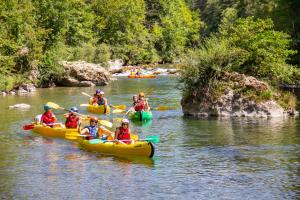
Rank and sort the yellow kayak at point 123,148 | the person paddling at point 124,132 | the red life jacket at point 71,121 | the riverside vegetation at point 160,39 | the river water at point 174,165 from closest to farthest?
the river water at point 174,165 < the yellow kayak at point 123,148 < the person paddling at point 124,132 < the red life jacket at point 71,121 < the riverside vegetation at point 160,39

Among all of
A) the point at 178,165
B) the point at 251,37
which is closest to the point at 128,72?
the point at 251,37

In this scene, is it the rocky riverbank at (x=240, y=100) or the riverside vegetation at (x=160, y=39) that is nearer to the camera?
the rocky riverbank at (x=240, y=100)

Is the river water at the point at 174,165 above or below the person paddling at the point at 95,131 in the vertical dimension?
below

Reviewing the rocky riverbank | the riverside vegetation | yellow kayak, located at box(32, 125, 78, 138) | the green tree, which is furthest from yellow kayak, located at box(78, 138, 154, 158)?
the green tree

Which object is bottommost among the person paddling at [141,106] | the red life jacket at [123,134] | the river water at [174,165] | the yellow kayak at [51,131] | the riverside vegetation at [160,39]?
the river water at [174,165]

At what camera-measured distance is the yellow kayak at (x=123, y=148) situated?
1908cm

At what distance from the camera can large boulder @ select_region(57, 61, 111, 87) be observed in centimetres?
4909

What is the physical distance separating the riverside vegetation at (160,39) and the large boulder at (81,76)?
0.80 meters

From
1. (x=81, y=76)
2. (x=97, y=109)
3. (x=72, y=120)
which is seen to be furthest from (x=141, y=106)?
(x=81, y=76)

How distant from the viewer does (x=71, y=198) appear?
1461cm

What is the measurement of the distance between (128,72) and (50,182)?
48815 mm

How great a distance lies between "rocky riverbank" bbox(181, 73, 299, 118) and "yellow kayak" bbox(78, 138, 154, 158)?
8539 mm

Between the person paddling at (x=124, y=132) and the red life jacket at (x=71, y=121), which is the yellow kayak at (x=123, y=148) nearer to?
the person paddling at (x=124, y=132)

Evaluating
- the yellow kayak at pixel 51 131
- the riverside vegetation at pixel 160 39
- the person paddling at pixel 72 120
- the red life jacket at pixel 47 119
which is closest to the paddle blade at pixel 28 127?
the yellow kayak at pixel 51 131
